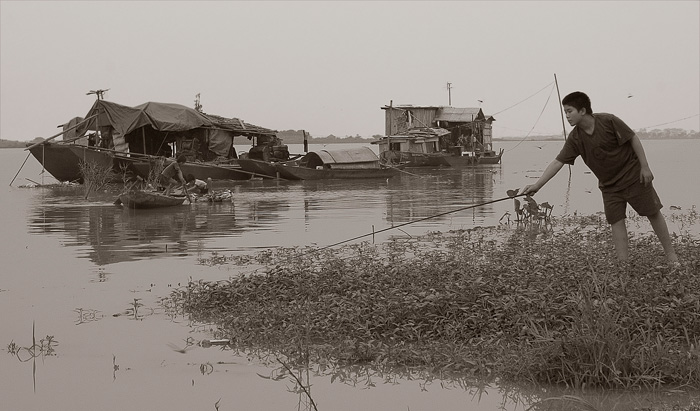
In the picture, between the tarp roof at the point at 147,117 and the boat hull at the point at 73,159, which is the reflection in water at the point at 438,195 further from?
the boat hull at the point at 73,159

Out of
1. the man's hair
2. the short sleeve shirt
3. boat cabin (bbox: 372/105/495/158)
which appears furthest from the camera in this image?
boat cabin (bbox: 372/105/495/158)

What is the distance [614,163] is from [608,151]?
11 cm

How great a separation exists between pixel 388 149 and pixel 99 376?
35585 mm

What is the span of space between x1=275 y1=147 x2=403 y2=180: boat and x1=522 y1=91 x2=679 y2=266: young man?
24.0 m

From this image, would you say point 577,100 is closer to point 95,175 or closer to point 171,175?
point 171,175

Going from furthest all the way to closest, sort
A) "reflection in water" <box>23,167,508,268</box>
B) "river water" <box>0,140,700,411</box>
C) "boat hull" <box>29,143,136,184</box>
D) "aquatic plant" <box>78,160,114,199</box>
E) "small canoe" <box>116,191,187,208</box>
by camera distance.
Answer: "boat hull" <box>29,143,136,184</box>, "aquatic plant" <box>78,160,114,199</box>, "small canoe" <box>116,191,187,208</box>, "reflection in water" <box>23,167,508,268</box>, "river water" <box>0,140,700,411</box>

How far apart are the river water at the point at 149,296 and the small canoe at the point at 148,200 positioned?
0.63 feet

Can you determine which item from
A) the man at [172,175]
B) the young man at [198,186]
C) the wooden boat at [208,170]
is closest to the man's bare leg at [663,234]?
the man at [172,175]

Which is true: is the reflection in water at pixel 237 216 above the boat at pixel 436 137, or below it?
below

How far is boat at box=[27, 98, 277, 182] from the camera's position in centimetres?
2777

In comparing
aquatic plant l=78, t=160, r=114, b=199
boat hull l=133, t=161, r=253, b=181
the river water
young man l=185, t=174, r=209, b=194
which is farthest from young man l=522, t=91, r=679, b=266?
boat hull l=133, t=161, r=253, b=181

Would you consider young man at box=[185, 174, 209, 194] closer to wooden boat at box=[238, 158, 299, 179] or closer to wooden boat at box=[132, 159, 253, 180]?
wooden boat at box=[132, 159, 253, 180]

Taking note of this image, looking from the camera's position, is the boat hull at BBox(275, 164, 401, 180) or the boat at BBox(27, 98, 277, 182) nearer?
the boat at BBox(27, 98, 277, 182)

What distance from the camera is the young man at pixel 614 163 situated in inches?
241
